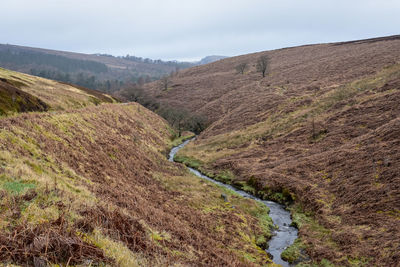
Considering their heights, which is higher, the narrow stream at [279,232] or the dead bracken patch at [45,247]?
the dead bracken patch at [45,247]

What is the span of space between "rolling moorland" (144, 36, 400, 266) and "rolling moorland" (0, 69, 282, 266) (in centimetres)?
455

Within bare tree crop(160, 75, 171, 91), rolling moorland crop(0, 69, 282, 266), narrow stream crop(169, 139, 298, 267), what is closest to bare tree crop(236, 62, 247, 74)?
bare tree crop(160, 75, 171, 91)

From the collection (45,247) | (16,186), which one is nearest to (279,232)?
(16,186)

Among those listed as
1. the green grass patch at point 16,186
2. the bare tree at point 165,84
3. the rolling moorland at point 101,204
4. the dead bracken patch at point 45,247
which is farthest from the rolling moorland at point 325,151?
the bare tree at point 165,84

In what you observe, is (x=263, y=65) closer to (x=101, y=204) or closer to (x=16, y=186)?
(x=101, y=204)

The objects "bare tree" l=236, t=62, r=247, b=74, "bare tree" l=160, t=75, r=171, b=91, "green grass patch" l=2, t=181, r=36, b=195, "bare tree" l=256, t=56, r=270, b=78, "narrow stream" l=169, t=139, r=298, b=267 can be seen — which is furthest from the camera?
"bare tree" l=160, t=75, r=171, b=91

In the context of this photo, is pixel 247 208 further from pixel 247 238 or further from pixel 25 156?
pixel 25 156

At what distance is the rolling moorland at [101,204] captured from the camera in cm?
663

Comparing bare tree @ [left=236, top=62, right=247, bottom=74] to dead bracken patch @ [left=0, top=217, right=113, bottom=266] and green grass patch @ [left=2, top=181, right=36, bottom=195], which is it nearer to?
green grass patch @ [left=2, top=181, right=36, bottom=195]

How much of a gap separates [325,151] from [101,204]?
1198 inches

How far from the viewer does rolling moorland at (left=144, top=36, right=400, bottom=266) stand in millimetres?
18469

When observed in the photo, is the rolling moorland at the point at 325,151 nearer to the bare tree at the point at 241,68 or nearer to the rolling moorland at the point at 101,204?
the rolling moorland at the point at 101,204

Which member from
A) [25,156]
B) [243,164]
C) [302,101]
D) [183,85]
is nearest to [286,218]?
[243,164]

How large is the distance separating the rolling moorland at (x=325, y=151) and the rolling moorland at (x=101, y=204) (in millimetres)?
4553
